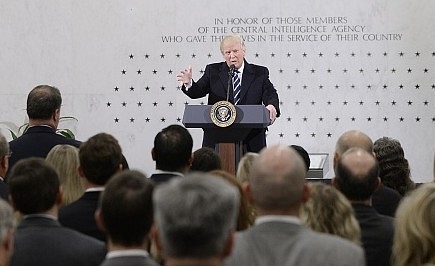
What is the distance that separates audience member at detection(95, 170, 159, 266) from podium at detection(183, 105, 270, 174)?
4391 millimetres

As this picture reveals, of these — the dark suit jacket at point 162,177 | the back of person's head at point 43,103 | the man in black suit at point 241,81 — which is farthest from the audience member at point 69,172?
the man in black suit at point 241,81

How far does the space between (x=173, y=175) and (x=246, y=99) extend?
368 cm

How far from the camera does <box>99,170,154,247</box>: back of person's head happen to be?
3092mm

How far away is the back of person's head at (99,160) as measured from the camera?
454 cm

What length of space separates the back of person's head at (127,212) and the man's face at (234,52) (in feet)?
17.9

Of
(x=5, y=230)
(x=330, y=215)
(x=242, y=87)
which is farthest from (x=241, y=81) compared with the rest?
(x=5, y=230)

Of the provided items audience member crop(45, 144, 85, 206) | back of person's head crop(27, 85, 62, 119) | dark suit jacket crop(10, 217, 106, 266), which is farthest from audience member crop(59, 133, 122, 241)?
back of person's head crop(27, 85, 62, 119)

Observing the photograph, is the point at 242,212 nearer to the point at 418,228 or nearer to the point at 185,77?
the point at 418,228

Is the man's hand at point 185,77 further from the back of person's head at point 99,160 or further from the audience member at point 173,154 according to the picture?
the back of person's head at point 99,160

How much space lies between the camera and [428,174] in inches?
445

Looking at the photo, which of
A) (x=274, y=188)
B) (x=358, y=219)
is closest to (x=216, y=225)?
(x=274, y=188)

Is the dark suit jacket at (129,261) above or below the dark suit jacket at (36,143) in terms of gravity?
below

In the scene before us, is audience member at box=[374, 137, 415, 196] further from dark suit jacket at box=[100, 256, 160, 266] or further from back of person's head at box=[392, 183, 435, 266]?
dark suit jacket at box=[100, 256, 160, 266]

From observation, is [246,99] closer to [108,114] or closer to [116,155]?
[108,114]
